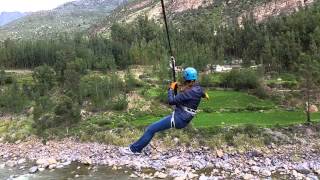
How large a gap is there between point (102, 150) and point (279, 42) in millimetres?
32686

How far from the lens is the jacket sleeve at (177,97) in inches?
504

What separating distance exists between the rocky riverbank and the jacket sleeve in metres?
22.3

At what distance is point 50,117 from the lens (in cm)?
5166

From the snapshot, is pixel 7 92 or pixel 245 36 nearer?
pixel 7 92

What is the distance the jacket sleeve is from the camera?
42.0 feet

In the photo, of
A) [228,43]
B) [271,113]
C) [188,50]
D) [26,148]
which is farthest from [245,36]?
[26,148]

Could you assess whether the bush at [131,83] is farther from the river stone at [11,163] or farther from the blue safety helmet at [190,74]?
the blue safety helmet at [190,74]

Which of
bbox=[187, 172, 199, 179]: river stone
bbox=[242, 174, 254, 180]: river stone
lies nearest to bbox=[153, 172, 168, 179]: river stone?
bbox=[187, 172, 199, 179]: river stone

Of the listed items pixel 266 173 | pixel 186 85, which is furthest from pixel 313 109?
pixel 186 85

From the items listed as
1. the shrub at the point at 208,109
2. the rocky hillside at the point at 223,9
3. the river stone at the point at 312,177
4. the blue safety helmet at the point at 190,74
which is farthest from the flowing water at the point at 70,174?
the rocky hillside at the point at 223,9

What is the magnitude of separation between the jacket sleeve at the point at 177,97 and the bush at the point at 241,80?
4498 centimetres

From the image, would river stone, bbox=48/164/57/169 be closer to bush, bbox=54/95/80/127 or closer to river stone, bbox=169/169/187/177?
bush, bbox=54/95/80/127

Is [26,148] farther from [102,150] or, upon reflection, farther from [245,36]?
[245,36]

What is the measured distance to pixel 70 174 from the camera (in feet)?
123
